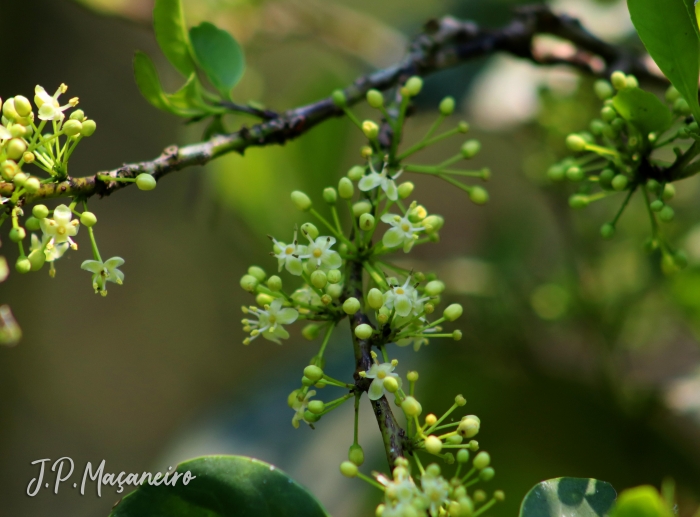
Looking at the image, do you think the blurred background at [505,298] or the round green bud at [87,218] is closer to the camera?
the round green bud at [87,218]

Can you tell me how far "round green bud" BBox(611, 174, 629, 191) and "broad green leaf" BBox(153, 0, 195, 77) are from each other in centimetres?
49

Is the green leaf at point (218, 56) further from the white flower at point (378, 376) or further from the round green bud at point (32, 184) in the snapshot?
the white flower at point (378, 376)

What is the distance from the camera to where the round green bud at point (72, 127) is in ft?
1.76

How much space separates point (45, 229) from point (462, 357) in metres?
1.27

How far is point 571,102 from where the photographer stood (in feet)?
4.31

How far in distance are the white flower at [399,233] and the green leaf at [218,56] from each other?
313 mm

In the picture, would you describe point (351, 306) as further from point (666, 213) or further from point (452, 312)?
point (666, 213)

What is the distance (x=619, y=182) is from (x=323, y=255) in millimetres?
311

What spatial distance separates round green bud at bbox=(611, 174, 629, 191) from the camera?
24.8 inches

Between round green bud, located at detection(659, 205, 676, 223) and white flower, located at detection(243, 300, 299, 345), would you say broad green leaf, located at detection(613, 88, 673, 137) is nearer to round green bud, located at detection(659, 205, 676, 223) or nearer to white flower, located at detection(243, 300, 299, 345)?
round green bud, located at detection(659, 205, 676, 223)

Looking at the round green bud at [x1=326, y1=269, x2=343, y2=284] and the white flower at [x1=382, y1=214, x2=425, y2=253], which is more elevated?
the white flower at [x1=382, y1=214, x2=425, y2=253]

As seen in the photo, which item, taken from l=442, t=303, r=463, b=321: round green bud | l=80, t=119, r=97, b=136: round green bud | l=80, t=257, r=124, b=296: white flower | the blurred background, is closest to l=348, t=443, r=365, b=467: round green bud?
l=442, t=303, r=463, b=321: round green bud

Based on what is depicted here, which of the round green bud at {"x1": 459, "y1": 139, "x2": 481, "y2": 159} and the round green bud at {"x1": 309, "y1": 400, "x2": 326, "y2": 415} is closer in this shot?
the round green bud at {"x1": 309, "y1": 400, "x2": 326, "y2": 415}

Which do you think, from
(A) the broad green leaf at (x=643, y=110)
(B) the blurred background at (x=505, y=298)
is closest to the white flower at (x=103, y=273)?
(A) the broad green leaf at (x=643, y=110)
